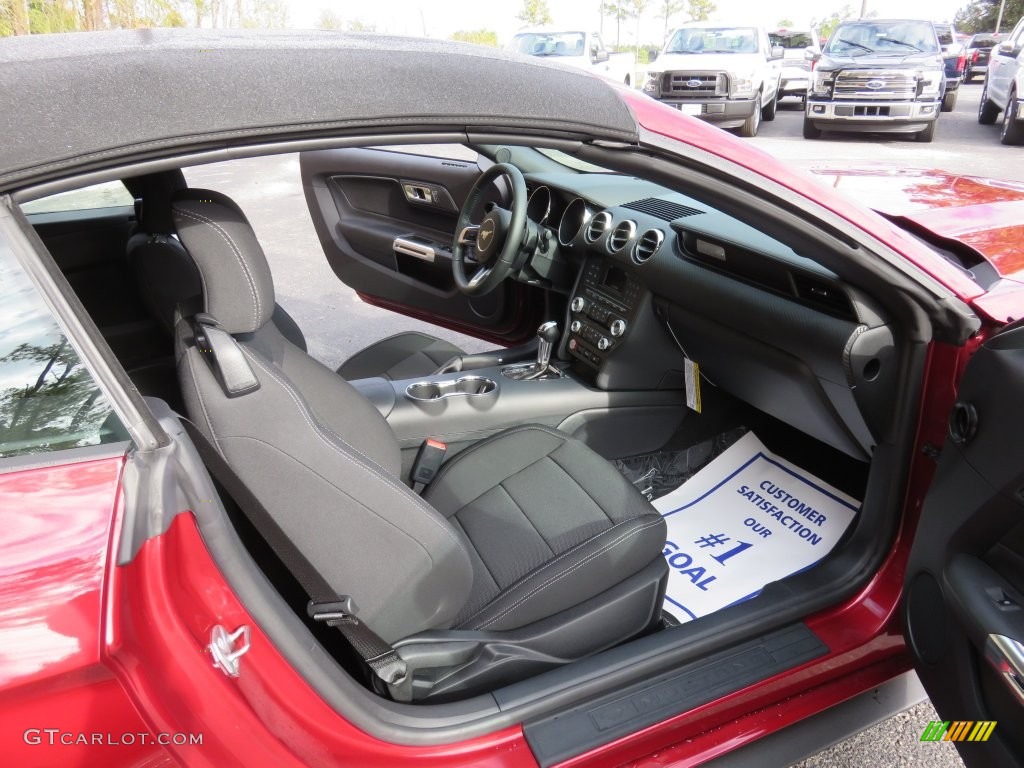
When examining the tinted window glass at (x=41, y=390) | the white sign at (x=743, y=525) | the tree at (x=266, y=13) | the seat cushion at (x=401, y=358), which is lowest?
the white sign at (x=743, y=525)

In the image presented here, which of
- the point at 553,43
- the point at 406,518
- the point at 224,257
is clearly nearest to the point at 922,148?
the point at 553,43

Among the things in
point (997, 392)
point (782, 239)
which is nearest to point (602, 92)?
point (782, 239)

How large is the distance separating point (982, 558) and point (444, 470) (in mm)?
1290

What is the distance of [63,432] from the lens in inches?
37.7

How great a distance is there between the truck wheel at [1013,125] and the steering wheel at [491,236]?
31.2 feet

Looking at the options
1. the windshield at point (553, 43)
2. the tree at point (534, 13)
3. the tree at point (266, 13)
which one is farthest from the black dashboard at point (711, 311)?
the tree at point (534, 13)

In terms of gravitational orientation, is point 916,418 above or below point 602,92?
below

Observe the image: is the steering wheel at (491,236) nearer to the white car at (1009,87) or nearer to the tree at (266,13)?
the white car at (1009,87)

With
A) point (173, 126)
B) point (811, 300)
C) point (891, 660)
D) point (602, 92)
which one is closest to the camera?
point (173, 126)

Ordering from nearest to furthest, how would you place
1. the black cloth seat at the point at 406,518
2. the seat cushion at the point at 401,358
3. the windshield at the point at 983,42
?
the black cloth seat at the point at 406,518 → the seat cushion at the point at 401,358 → the windshield at the point at 983,42

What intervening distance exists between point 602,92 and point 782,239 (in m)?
0.49

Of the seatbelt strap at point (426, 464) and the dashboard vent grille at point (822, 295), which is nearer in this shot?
the dashboard vent grille at point (822, 295)

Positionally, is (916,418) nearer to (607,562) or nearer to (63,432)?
(607,562)

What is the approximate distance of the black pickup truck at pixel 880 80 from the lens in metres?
9.38
